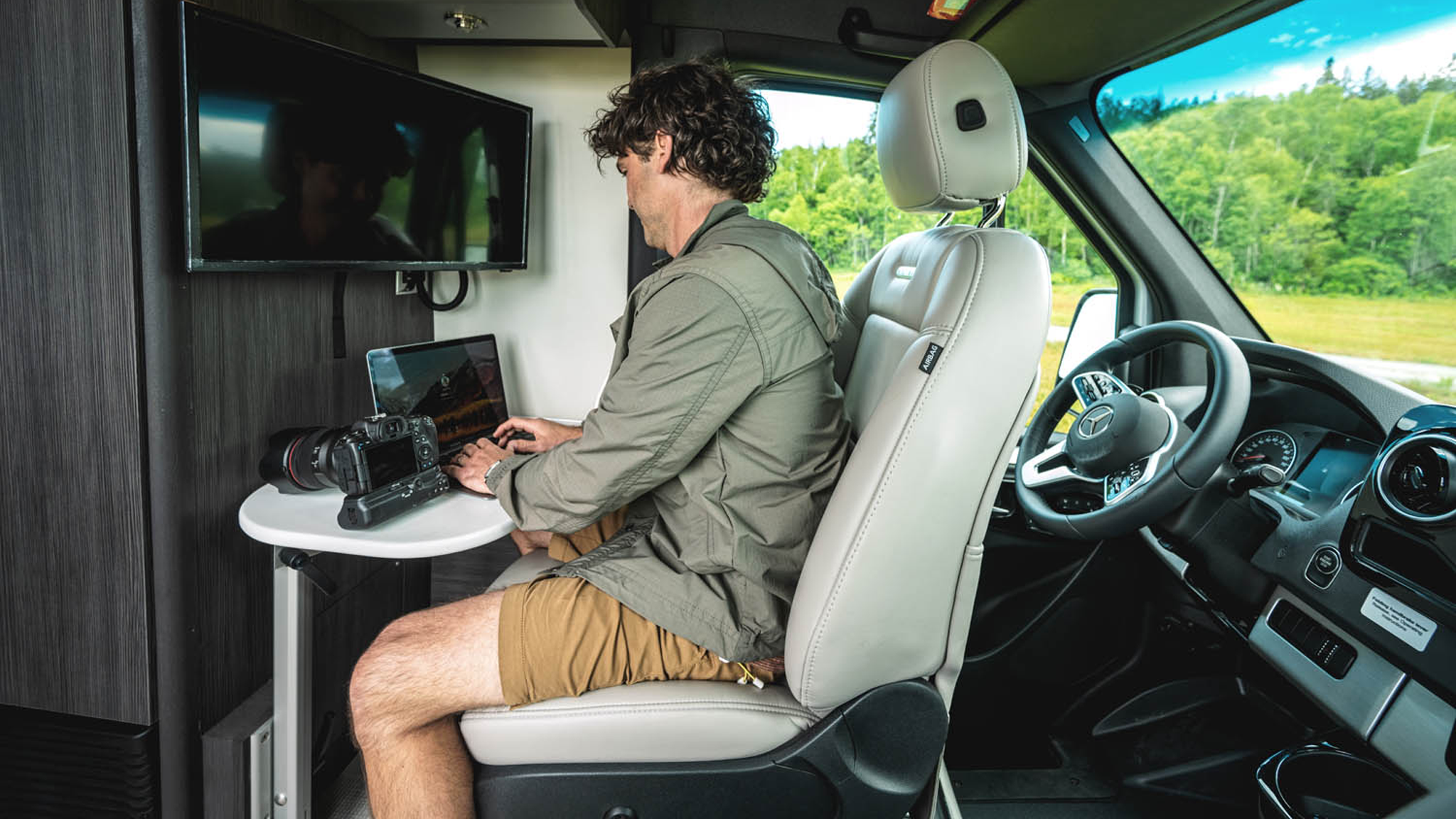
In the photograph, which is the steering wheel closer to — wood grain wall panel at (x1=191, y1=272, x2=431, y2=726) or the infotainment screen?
the infotainment screen

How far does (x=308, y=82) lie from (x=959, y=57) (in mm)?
1209

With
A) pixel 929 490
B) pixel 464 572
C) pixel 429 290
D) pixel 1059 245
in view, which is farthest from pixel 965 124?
pixel 464 572

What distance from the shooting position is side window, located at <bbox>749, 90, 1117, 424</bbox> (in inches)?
87.1

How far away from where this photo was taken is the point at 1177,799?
1835mm

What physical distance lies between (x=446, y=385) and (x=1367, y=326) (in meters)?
2.10

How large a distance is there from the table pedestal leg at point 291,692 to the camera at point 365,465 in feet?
0.53

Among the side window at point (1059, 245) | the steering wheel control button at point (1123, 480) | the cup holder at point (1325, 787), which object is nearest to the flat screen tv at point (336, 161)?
the side window at point (1059, 245)

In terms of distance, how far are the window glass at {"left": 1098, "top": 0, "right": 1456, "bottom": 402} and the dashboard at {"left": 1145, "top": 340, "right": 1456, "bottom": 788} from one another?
0.55 feet

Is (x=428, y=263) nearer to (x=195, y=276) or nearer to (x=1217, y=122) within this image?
(x=195, y=276)

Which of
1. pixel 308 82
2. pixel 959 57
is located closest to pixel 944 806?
pixel 959 57

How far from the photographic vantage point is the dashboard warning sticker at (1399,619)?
1.17 metres

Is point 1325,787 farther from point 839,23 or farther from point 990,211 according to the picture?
point 839,23

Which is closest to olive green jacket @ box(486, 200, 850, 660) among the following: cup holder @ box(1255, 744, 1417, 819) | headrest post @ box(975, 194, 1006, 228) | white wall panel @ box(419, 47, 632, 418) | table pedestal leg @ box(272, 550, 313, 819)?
headrest post @ box(975, 194, 1006, 228)

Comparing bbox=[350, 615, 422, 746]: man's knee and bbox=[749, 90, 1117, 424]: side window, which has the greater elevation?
bbox=[749, 90, 1117, 424]: side window
